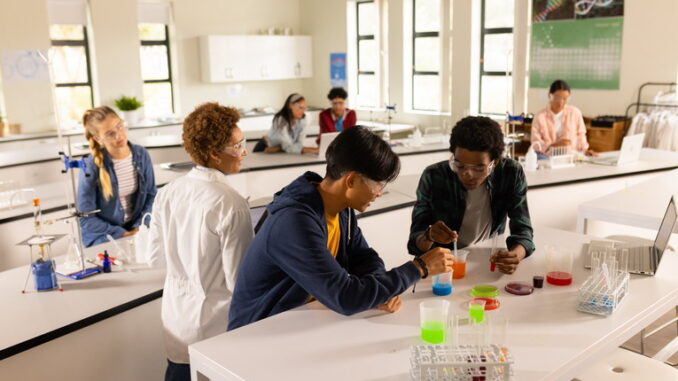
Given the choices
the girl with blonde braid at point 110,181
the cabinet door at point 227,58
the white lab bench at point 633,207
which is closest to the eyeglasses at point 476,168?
the white lab bench at point 633,207

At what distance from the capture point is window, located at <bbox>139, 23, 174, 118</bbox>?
8414 millimetres

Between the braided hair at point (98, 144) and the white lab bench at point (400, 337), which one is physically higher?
the braided hair at point (98, 144)

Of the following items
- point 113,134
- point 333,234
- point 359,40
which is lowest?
point 333,234

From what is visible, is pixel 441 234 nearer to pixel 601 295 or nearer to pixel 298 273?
pixel 601 295

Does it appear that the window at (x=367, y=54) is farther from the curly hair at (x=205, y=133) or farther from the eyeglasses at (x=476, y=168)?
the curly hair at (x=205, y=133)

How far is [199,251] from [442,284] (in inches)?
32.3

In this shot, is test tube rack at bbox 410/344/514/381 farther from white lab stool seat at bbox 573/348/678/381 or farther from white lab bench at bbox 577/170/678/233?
white lab bench at bbox 577/170/678/233

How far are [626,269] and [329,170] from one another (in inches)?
46.9

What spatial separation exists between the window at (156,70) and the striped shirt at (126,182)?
5.52m

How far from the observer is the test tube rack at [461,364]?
138 centimetres

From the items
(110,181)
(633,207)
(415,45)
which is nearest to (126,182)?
(110,181)

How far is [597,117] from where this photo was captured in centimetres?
641

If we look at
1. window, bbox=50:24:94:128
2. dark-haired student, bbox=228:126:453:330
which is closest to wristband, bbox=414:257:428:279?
dark-haired student, bbox=228:126:453:330

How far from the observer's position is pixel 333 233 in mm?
1929
